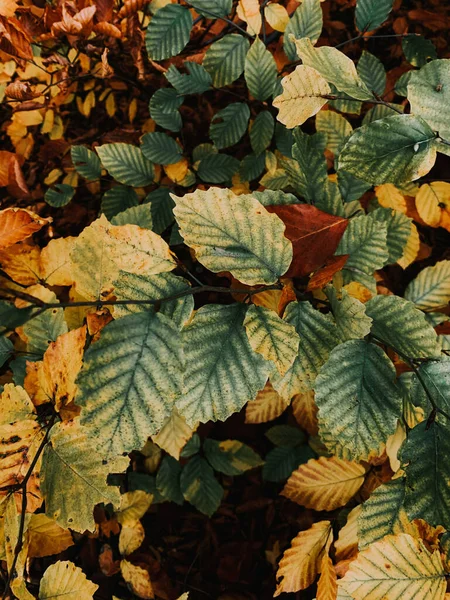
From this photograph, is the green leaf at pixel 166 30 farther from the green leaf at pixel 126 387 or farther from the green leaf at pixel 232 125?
the green leaf at pixel 126 387

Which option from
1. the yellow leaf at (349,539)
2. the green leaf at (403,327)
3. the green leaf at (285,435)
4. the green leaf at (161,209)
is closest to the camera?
the green leaf at (403,327)

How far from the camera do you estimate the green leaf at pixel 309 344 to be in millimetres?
567

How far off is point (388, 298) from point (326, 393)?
0.49 feet

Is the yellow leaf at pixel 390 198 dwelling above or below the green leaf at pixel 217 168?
below

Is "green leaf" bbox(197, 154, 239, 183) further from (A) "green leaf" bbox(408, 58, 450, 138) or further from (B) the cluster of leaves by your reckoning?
(A) "green leaf" bbox(408, 58, 450, 138)

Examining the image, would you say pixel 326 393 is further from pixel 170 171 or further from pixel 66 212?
pixel 66 212

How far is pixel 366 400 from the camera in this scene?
1.79 ft

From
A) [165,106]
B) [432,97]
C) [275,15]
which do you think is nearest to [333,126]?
[275,15]

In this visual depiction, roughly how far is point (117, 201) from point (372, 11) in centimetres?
66

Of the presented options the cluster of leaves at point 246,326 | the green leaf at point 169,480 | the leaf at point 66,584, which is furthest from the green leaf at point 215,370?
the green leaf at point 169,480

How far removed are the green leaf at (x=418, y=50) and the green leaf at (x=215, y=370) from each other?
0.79 m

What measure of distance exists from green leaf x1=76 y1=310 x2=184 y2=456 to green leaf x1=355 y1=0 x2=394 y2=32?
80 centimetres

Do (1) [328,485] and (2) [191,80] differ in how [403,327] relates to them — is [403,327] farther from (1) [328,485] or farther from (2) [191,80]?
(2) [191,80]

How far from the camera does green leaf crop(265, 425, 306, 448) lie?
1165mm
